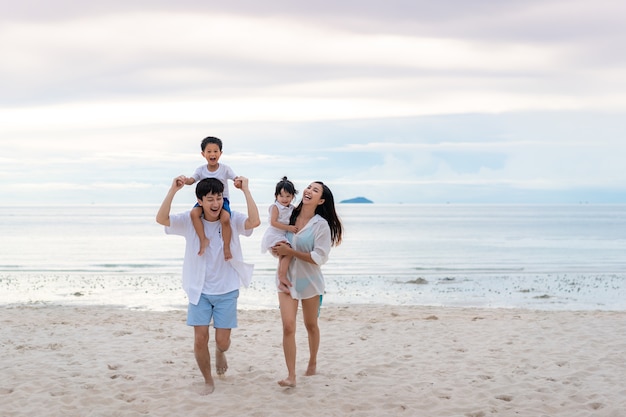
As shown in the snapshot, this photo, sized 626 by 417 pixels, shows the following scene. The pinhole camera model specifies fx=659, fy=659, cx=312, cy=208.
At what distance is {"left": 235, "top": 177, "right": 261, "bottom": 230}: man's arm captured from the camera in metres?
5.98

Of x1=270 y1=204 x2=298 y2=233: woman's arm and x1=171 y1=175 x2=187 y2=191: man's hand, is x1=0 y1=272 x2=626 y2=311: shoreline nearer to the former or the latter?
x1=270 y1=204 x2=298 y2=233: woman's arm

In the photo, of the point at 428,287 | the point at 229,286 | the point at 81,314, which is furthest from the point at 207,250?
the point at 428,287

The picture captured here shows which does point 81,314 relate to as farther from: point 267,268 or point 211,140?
point 267,268

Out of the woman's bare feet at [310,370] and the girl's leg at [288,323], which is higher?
the girl's leg at [288,323]

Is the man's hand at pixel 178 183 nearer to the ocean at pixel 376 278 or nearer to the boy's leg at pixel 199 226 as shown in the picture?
the boy's leg at pixel 199 226

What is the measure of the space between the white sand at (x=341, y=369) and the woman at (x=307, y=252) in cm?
71

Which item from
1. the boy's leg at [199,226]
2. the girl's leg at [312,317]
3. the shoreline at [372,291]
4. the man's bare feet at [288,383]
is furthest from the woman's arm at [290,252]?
the shoreline at [372,291]

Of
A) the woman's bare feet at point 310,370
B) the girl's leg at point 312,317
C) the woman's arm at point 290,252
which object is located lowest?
the woman's bare feet at point 310,370

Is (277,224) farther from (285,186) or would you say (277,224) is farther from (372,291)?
(372,291)

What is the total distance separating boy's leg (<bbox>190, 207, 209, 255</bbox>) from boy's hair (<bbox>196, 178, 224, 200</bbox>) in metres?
0.15

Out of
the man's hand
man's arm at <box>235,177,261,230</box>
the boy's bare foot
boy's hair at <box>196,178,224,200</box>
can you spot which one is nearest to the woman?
man's arm at <box>235,177,261,230</box>

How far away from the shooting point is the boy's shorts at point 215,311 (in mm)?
6105

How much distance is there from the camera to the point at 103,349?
28.7 ft

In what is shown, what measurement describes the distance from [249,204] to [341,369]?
2.64 metres
